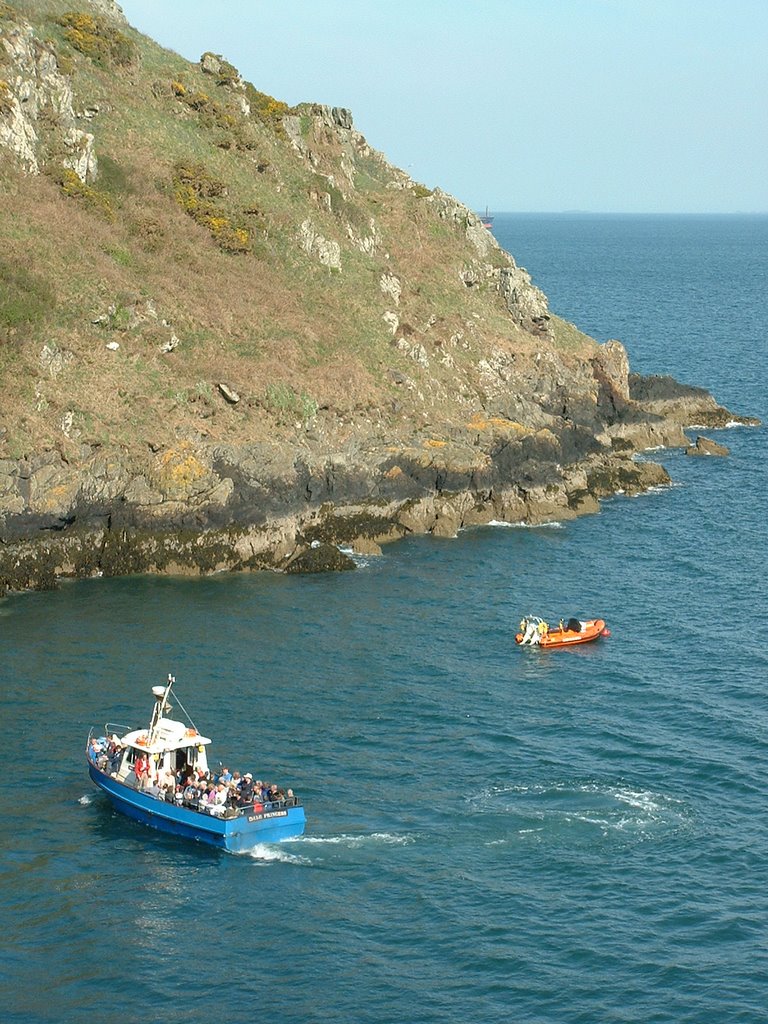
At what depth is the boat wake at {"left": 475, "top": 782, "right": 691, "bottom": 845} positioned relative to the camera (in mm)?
56125

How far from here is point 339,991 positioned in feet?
149

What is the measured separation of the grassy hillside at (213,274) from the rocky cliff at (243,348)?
21 centimetres

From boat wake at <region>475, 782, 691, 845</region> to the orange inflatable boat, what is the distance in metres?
18.6

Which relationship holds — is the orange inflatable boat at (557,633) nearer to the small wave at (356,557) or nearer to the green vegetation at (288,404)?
the small wave at (356,557)

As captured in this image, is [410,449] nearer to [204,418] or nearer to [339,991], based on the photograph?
[204,418]

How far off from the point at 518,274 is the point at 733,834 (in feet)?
→ 264

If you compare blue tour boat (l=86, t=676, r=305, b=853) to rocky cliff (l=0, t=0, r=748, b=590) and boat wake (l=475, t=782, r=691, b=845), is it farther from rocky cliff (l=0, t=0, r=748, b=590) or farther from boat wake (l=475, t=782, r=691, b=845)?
rocky cliff (l=0, t=0, r=748, b=590)

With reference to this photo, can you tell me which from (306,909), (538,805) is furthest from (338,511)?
(306,909)

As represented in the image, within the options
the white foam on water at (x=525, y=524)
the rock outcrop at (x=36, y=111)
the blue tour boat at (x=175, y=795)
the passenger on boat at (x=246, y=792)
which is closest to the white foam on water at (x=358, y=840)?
the blue tour boat at (x=175, y=795)

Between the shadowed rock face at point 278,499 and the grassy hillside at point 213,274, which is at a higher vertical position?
the grassy hillside at point 213,274

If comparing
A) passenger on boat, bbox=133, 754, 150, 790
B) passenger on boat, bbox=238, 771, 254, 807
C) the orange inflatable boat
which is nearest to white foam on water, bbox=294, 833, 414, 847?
passenger on boat, bbox=238, 771, 254, 807

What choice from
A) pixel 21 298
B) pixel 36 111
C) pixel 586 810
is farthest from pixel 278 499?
pixel 36 111

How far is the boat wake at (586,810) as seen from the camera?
184ft

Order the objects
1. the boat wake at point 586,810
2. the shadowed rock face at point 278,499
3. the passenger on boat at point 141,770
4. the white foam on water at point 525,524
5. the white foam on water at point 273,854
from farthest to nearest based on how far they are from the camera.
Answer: the white foam on water at point 525,524 → the shadowed rock face at point 278,499 → the passenger on boat at point 141,770 → the boat wake at point 586,810 → the white foam on water at point 273,854
